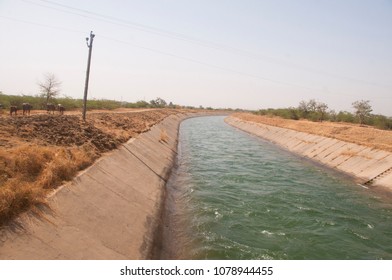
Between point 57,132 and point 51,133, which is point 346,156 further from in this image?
point 51,133

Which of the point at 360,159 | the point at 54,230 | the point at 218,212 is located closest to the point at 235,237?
the point at 218,212

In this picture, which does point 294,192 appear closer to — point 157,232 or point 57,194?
point 157,232

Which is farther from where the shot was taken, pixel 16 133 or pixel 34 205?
pixel 16 133

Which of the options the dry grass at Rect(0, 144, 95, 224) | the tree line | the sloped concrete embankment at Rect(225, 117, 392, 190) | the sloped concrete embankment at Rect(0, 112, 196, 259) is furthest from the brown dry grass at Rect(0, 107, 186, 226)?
the tree line

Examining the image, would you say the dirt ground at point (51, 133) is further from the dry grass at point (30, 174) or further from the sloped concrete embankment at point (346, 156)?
the sloped concrete embankment at point (346, 156)

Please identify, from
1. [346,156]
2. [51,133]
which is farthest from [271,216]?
[346,156]

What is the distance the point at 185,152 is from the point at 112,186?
1805cm

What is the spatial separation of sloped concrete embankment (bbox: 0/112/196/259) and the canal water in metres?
1.03

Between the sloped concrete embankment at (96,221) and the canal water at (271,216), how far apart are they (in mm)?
1025

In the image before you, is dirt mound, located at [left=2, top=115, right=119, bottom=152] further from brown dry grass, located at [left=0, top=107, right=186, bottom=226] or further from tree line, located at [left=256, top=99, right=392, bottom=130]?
tree line, located at [left=256, top=99, right=392, bottom=130]

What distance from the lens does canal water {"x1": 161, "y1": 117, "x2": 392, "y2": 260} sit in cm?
1020

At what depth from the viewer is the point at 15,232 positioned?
22.9 ft

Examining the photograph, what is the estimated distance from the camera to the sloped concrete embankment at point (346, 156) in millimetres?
20094

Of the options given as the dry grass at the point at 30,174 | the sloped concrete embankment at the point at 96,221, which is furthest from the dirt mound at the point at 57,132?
the dry grass at the point at 30,174
